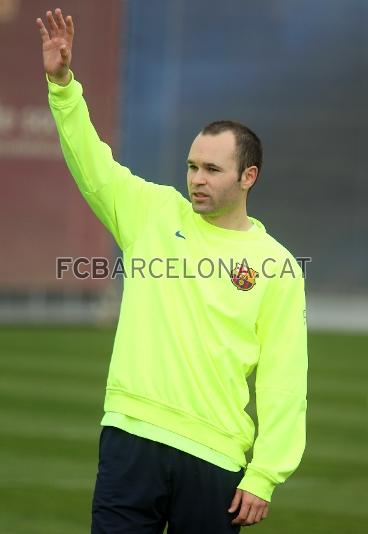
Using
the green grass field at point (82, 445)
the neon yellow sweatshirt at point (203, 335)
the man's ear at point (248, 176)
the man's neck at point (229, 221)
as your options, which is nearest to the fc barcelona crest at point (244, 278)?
the neon yellow sweatshirt at point (203, 335)

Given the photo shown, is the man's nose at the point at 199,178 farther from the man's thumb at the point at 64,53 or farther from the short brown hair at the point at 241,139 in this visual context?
the man's thumb at the point at 64,53

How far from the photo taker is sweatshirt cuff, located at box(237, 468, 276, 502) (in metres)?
4.15

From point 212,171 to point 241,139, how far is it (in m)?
0.15

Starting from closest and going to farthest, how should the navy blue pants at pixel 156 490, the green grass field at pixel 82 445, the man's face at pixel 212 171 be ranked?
the navy blue pants at pixel 156 490, the man's face at pixel 212 171, the green grass field at pixel 82 445

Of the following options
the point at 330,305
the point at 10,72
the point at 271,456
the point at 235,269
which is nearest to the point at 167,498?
the point at 271,456

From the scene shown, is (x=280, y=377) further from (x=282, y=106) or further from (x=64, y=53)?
(x=282, y=106)

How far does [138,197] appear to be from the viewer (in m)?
4.40

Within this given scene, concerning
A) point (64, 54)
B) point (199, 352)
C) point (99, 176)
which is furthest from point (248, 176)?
point (64, 54)

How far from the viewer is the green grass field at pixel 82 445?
25.2ft

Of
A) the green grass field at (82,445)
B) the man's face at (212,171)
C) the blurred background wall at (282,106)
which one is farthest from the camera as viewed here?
the blurred background wall at (282,106)

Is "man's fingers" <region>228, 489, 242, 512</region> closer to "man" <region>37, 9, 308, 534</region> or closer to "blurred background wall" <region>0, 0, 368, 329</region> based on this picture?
"man" <region>37, 9, 308, 534</region>

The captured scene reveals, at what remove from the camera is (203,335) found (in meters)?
4.19

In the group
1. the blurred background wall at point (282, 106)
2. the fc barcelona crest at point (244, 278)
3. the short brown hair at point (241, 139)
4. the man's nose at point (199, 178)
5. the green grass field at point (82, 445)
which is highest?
the blurred background wall at point (282, 106)

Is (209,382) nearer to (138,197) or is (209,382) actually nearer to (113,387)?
(113,387)
